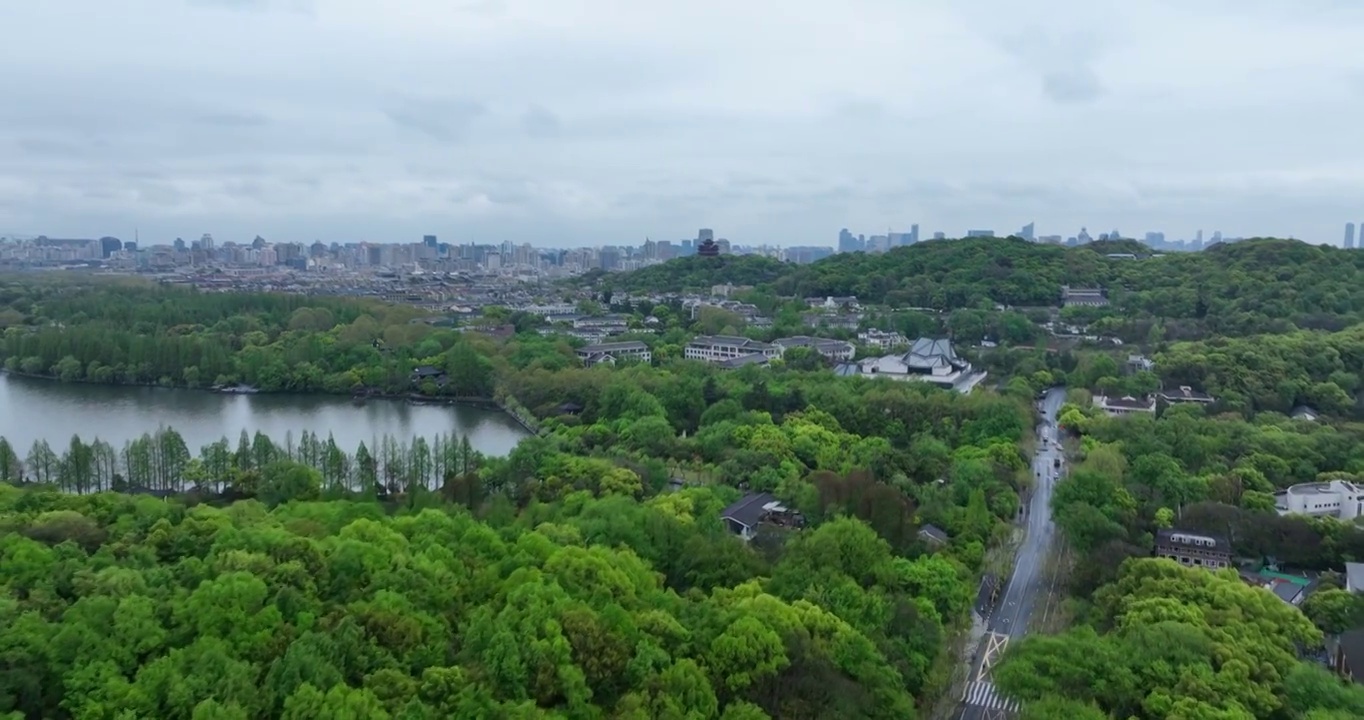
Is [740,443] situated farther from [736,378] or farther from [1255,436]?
[1255,436]

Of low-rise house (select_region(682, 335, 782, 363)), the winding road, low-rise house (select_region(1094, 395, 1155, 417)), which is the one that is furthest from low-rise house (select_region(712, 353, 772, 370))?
the winding road

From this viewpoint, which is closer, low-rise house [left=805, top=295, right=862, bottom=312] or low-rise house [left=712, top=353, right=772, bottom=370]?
low-rise house [left=712, top=353, right=772, bottom=370]

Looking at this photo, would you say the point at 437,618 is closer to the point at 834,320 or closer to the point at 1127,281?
the point at 834,320

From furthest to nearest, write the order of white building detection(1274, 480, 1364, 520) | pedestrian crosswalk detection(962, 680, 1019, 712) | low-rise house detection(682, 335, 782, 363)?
low-rise house detection(682, 335, 782, 363), white building detection(1274, 480, 1364, 520), pedestrian crosswalk detection(962, 680, 1019, 712)

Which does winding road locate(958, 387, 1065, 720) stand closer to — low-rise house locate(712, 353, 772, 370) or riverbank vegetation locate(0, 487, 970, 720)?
riverbank vegetation locate(0, 487, 970, 720)

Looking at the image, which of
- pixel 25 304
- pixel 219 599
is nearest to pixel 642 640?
pixel 219 599

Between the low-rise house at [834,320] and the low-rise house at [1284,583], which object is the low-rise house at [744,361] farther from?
the low-rise house at [1284,583]

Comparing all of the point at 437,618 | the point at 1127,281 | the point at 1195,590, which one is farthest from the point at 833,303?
the point at 437,618
